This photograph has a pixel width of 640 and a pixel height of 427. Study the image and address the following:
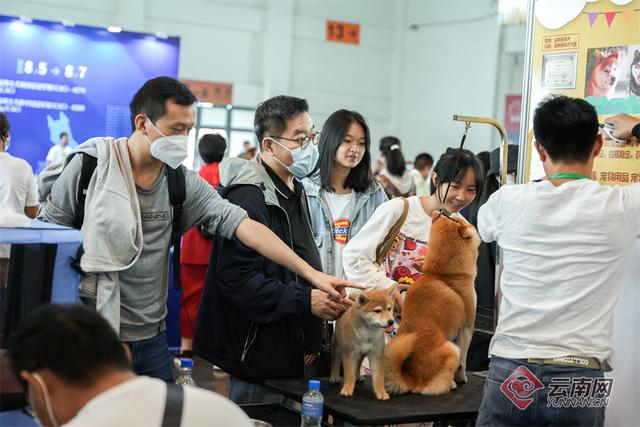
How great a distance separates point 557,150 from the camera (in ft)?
7.84

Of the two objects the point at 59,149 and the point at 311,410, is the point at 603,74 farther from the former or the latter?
the point at 59,149

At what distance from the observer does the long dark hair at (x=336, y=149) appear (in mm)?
3781

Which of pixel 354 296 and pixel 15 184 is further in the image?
pixel 15 184

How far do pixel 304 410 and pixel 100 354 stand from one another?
120 centimetres

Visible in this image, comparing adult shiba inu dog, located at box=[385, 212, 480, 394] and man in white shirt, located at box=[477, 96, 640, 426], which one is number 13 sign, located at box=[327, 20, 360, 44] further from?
man in white shirt, located at box=[477, 96, 640, 426]

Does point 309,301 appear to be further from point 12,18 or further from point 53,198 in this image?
point 12,18

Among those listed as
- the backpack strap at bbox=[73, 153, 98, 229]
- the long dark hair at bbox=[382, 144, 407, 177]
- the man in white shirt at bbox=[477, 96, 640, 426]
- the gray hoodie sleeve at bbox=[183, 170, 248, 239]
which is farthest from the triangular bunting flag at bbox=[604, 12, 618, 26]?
the long dark hair at bbox=[382, 144, 407, 177]

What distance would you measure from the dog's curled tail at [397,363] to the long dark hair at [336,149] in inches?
44.8

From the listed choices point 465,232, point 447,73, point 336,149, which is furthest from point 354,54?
point 465,232

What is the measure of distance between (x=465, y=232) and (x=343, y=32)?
15.8 m

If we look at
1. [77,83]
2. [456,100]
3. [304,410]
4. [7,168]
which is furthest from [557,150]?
[456,100]

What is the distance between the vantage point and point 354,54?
60.7ft

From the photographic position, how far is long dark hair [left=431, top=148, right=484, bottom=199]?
332 centimetres

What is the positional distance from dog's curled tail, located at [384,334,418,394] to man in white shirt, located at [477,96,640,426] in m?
0.51
